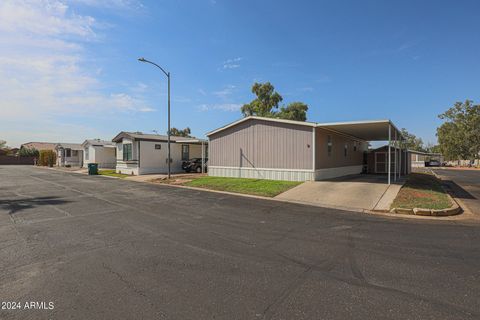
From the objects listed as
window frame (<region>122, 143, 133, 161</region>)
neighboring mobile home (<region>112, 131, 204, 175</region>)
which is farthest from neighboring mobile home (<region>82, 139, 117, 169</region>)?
window frame (<region>122, 143, 133, 161</region>)

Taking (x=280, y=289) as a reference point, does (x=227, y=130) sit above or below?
above

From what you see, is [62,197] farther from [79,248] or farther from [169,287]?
[169,287]

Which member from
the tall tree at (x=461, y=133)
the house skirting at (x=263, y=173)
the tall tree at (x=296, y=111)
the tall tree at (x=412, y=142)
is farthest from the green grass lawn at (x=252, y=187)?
the tall tree at (x=412, y=142)

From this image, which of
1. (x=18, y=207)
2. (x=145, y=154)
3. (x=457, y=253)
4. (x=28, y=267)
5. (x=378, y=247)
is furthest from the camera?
(x=145, y=154)

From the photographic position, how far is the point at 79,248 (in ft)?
17.5

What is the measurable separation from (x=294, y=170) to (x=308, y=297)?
13564 millimetres

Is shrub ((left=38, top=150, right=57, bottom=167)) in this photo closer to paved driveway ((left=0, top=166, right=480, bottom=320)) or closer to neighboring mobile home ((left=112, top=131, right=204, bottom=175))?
neighboring mobile home ((left=112, top=131, right=204, bottom=175))

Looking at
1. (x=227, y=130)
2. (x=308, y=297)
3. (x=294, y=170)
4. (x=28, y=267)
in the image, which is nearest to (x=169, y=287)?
(x=308, y=297)

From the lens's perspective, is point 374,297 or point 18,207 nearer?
point 374,297

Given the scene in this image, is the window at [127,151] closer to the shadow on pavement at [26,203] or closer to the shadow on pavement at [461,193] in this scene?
the shadow on pavement at [26,203]

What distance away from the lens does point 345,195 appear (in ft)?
39.4

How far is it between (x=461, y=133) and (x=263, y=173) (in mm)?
54770

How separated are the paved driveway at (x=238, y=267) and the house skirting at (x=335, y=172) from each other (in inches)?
346

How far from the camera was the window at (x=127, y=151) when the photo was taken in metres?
26.2
